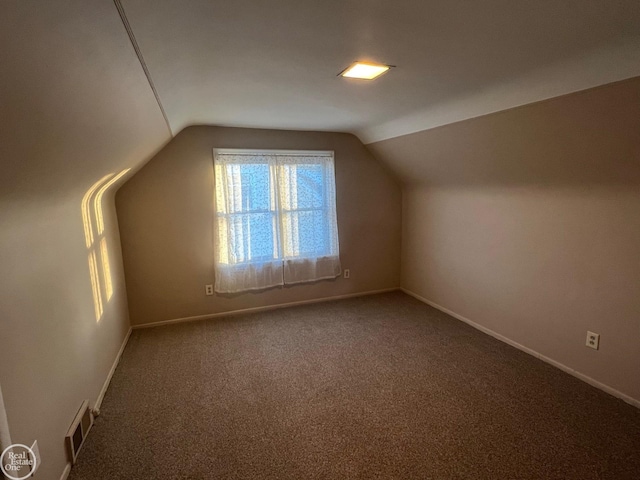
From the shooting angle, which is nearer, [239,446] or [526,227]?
[239,446]

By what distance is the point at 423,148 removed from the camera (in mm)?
3330

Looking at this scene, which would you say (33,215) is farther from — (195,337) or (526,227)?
(526,227)

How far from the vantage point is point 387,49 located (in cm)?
161

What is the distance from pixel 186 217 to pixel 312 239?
4.48 feet

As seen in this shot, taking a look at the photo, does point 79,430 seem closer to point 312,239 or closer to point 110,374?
point 110,374

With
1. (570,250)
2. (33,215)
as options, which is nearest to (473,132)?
(570,250)

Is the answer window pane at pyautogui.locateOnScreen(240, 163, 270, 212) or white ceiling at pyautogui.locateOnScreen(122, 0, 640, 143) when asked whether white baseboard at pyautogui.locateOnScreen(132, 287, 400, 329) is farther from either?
white ceiling at pyautogui.locateOnScreen(122, 0, 640, 143)

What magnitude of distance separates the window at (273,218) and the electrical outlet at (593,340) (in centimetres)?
244

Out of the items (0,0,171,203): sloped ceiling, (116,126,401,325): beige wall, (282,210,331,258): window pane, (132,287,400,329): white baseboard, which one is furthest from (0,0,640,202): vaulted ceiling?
(132,287,400,329): white baseboard

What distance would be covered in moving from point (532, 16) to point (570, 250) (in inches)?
73.4

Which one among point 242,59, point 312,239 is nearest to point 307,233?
point 312,239

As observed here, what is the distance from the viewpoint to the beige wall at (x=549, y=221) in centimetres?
211

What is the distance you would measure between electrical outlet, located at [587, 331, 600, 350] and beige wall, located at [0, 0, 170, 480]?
Result: 312cm

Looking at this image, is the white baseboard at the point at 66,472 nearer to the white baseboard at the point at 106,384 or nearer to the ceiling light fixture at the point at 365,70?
the white baseboard at the point at 106,384
